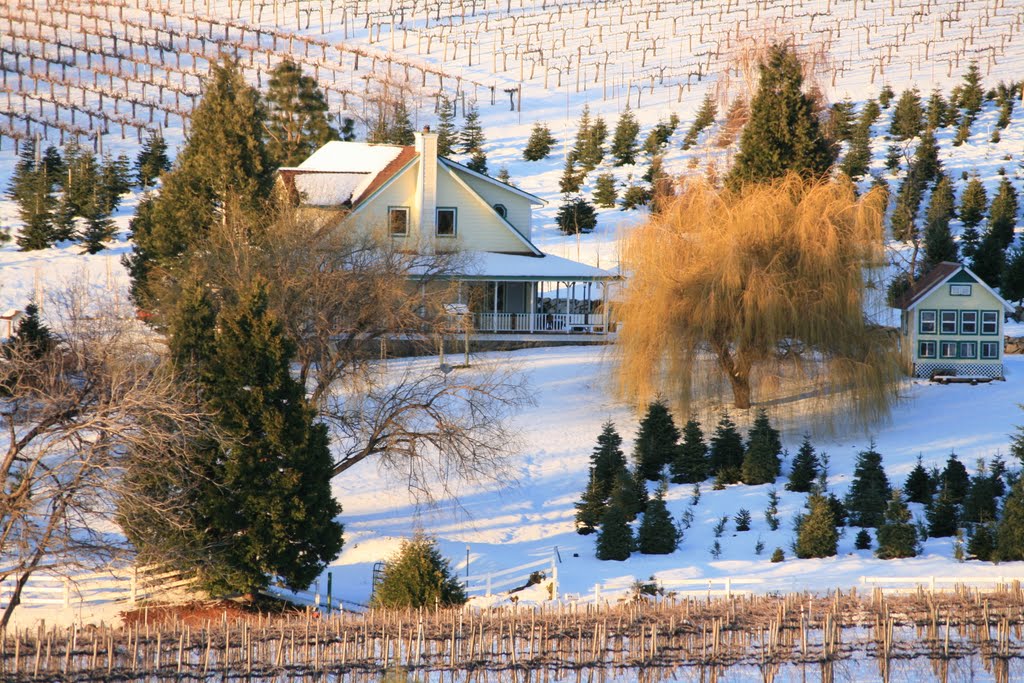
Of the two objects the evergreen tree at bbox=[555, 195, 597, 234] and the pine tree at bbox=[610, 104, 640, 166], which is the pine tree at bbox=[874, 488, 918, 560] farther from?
the pine tree at bbox=[610, 104, 640, 166]

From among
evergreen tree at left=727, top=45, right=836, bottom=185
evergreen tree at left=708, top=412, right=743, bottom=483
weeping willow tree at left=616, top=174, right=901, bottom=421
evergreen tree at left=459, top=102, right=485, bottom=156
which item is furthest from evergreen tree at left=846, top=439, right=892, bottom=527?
evergreen tree at left=459, top=102, right=485, bottom=156

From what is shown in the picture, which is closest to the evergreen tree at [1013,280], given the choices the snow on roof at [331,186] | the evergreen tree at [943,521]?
the evergreen tree at [943,521]

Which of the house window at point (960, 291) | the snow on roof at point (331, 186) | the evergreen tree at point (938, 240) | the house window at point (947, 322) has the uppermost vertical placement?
the snow on roof at point (331, 186)

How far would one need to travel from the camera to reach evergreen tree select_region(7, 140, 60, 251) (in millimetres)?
48938

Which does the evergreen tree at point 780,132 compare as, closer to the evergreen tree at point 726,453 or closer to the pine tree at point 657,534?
the evergreen tree at point 726,453

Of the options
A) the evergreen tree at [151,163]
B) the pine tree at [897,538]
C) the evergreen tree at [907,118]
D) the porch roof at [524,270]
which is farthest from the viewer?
the evergreen tree at [907,118]

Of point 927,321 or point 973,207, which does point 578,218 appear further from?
point 927,321

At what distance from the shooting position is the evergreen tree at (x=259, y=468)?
21516 millimetres

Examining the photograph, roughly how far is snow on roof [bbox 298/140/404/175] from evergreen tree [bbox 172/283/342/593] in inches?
893

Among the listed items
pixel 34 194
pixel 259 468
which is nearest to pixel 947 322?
pixel 259 468

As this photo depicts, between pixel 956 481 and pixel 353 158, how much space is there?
2721 centimetres

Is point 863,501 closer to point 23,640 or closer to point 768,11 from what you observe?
point 23,640

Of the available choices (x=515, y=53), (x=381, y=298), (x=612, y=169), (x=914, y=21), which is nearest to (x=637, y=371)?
(x=381, y=298)

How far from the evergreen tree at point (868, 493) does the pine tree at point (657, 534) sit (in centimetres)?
394
